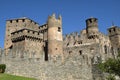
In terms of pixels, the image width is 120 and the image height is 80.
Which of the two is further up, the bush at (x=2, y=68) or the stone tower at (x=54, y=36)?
the stone tower at (x=54, y=36)

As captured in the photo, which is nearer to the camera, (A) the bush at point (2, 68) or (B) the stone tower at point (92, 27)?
(A) the bush at point (2, 68)

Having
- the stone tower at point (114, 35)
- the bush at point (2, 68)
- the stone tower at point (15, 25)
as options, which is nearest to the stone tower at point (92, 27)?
the stone tower at point (114, 35)

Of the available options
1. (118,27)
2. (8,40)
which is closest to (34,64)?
(8,40)

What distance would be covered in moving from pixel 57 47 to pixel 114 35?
65.2 ft

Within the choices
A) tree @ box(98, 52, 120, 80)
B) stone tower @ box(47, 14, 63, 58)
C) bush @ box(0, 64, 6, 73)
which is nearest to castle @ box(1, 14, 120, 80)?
stone tower @ box(47, 14, 63, 58)

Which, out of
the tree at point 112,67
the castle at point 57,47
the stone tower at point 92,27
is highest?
the stone tower at point 92,27

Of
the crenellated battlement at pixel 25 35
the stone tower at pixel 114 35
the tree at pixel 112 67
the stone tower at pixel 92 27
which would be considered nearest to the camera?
the tree at pixel 112 67

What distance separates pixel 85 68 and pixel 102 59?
2278mm

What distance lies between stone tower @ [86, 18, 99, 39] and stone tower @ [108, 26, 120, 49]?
854cm

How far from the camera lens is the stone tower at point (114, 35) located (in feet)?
179

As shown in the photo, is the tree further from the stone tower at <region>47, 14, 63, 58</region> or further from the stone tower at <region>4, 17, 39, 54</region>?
the stone tower at <region>4, 17, 39, 54</region>

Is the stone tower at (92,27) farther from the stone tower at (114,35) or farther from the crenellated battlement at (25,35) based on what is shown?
the crenellated battlement at (25,35)

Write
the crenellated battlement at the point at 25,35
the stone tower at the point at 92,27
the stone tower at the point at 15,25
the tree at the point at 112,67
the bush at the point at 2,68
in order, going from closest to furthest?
1. the tree at the point at 112,67
2. the bush at the point at 2,68
3. the crenellated battlement at the point at 25,35
4. the stone tower at the point at 92,27
5. the stone tower at the point at 15,25

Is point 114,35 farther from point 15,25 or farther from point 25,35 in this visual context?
point 25,35
